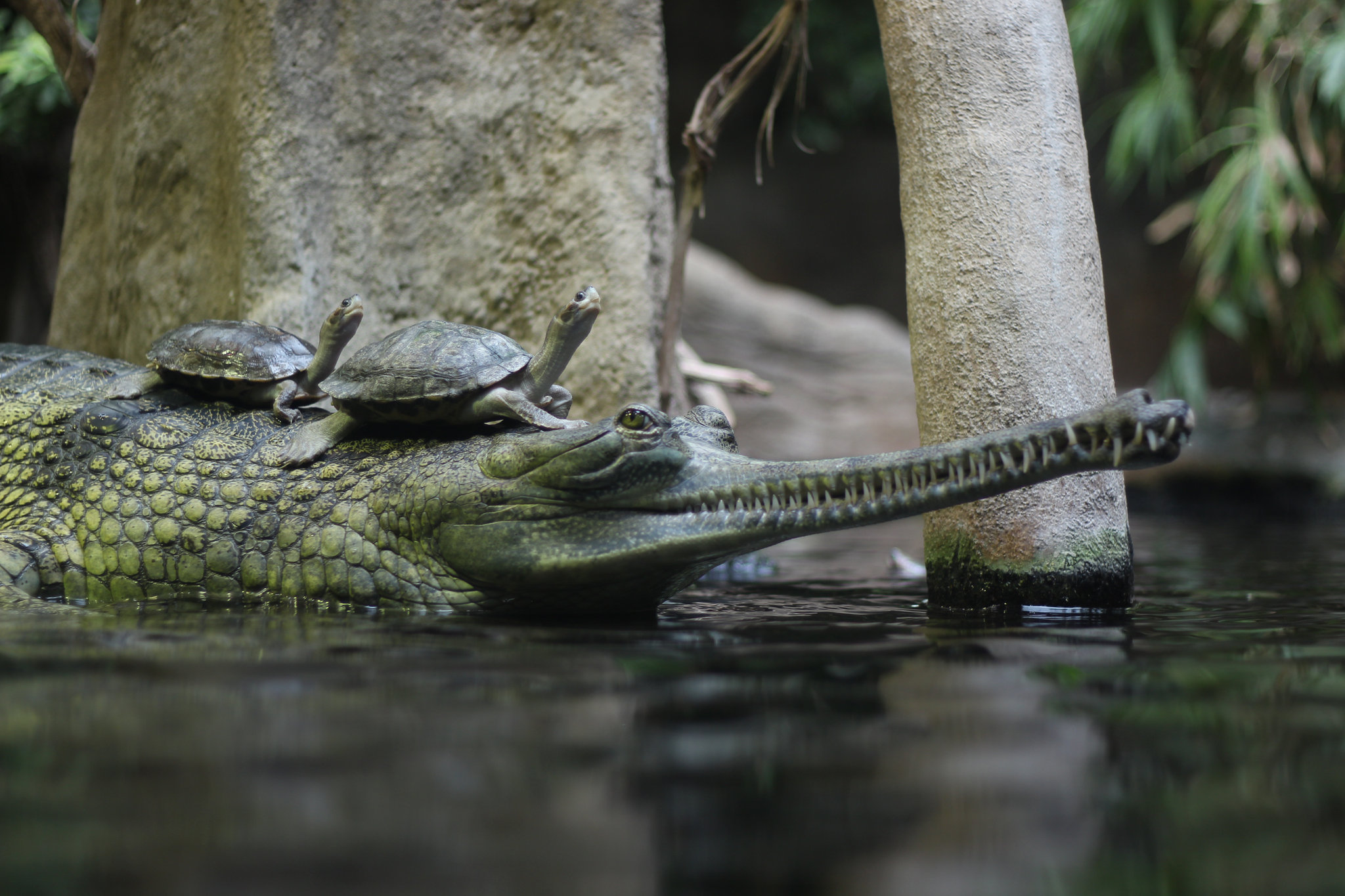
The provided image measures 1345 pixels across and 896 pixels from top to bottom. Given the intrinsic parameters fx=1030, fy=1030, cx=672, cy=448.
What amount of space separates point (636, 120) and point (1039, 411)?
190 centimetres

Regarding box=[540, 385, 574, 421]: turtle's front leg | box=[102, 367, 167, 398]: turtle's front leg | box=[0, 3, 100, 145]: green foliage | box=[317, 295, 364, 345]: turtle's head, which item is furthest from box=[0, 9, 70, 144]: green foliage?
box=[540, 385, 574, 421]: turtle's front leg

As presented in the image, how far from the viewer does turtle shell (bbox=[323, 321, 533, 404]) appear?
2518mm

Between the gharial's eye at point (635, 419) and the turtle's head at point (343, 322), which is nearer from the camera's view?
the gharial's eye at point (635, 419)

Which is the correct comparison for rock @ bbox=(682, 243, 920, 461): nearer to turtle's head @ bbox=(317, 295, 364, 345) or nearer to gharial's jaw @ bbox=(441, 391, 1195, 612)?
turtle's head @ bbox=(317, 295, 364, 345)

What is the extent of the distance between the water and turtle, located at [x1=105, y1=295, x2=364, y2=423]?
902mm

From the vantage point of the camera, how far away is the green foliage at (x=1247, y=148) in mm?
6840

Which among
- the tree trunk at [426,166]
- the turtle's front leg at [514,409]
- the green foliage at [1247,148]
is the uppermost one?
the green foliage at [1247,148]

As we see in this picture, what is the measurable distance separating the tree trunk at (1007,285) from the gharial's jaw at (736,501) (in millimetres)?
598

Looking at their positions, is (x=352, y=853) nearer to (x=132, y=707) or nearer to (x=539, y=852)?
(x=539, y=852)

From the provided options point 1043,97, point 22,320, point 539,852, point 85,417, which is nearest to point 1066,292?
point 1043,97

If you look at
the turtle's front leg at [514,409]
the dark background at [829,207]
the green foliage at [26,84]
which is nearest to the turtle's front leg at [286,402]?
the turtle's front leg at [514,409]

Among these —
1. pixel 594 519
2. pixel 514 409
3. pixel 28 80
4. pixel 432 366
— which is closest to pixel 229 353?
pixel 432 366

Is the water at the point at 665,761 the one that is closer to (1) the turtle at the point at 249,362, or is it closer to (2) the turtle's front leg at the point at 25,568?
(2) the turtle's front leg at the point at 25,568

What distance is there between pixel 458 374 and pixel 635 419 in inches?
19.0
